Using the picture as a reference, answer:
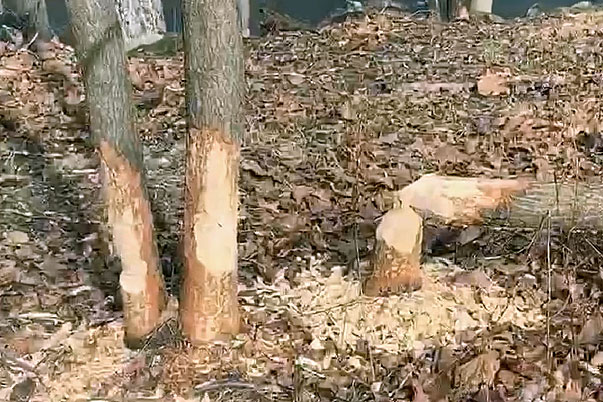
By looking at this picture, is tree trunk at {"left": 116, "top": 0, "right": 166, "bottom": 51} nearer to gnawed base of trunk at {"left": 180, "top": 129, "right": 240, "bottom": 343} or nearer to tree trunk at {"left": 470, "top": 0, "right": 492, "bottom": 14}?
tree trunk at {"left": 470, "top": 0, "right": 492, "bottom": 14}

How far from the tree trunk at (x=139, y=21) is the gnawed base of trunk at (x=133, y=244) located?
540 cm

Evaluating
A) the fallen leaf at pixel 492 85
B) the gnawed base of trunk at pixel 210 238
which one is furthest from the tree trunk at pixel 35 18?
the gnawed base of trunk at pixel 210 238

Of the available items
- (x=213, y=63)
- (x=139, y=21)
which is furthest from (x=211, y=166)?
(x=139, y=21)

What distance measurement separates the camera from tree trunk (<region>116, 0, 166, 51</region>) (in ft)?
28.5

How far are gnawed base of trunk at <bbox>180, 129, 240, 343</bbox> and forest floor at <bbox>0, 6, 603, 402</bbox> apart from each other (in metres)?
0.10

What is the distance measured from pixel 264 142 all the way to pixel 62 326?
8.19 ft

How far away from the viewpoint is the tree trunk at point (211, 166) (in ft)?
10.3

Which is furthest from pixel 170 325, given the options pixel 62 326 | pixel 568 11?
pixel 568 11

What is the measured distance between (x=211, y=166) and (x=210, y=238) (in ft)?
0.88

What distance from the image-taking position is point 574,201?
396 centimetres

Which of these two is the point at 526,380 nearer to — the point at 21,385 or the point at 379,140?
the point at 21,385

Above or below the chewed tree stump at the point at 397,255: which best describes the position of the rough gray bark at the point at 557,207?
above

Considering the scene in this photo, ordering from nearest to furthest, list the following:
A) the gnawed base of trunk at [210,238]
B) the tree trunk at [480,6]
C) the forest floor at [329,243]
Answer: the gnawed base of trunk at [210,238], the forest floor at [329,243], the tree trunk at [480,6]

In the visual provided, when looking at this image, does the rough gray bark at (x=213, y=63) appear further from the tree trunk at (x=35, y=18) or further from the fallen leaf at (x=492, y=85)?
the tree trunk at (x=35, y=18)
